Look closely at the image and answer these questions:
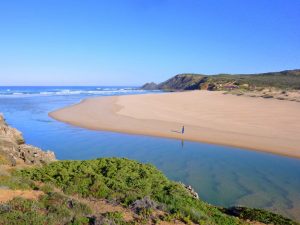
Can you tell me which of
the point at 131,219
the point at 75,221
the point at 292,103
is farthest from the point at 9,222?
the point at 292,103

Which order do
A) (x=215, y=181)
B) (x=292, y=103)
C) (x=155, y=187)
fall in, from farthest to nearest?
1. (x=292, y=103)
2. (x=215, y=181)
3. (x=155, y=187)

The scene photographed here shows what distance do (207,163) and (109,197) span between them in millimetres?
10770

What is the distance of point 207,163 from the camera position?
61.2ft

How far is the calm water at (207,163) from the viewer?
1362 cm

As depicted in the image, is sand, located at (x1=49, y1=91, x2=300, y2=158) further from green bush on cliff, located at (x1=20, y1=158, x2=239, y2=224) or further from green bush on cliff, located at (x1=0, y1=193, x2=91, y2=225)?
green bush on cliff, located at (x1=0, y1=193, x2=91, y2=225)

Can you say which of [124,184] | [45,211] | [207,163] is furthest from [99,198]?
[207,163]

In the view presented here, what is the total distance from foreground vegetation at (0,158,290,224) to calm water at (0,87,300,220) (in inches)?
146

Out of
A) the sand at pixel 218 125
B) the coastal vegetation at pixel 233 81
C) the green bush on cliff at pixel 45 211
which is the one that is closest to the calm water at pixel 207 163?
the sand at pixel 218 125

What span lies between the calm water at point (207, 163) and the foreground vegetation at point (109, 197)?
12.1ft

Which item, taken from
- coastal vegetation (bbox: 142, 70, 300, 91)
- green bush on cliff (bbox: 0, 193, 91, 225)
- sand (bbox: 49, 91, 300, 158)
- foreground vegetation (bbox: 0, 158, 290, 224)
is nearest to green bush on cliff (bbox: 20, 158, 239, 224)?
foreground vegetation (bbox: 0, 158, 290, 224)

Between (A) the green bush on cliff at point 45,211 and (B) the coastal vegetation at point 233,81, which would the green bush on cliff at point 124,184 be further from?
(B) the coastal vegetation at point 233,81

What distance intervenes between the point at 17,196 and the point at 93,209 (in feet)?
6.32

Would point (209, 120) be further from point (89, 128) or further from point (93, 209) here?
point (93, 209)

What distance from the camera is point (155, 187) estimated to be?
32.9 ft
